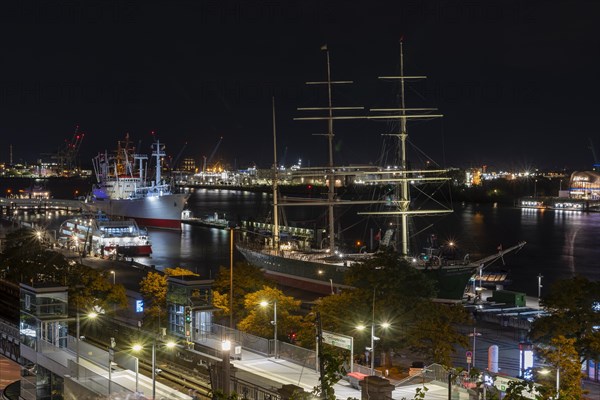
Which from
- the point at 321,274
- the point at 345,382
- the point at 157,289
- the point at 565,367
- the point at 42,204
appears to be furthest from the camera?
the point at 42,204

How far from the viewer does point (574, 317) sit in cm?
1600

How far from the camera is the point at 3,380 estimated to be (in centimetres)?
1742

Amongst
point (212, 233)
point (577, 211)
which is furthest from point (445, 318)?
point (577, 211)

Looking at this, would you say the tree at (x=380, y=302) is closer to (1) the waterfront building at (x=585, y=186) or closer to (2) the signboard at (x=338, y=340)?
(2) the signboard at (x=338, y=340)

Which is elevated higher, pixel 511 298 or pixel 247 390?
pixel 247 390

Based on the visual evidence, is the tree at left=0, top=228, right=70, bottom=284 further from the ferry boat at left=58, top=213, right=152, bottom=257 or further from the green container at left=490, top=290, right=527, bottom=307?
the ferry boat at left=58, top=213, right=152, bottom=257

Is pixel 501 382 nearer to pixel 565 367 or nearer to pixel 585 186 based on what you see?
Answer: pixel 565 367

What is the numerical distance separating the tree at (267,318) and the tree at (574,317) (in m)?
5.50

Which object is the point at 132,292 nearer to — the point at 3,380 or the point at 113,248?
the point at 3,380

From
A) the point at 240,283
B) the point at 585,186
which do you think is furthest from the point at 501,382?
the point at 585,186

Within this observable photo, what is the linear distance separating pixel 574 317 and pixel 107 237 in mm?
35787

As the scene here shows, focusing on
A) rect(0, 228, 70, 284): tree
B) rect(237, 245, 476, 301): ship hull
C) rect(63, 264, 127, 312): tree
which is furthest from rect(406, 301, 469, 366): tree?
rect(0, 228, 70, 284): tree

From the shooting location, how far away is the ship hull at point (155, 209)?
71.9m

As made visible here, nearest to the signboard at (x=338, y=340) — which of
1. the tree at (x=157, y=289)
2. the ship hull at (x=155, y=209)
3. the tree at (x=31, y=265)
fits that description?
the tree at (x=157, y=289)
